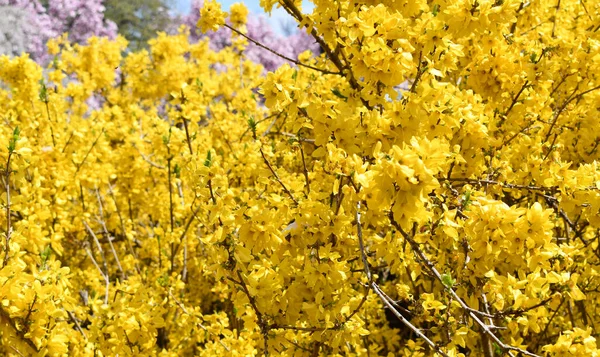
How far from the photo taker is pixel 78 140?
4668 mm

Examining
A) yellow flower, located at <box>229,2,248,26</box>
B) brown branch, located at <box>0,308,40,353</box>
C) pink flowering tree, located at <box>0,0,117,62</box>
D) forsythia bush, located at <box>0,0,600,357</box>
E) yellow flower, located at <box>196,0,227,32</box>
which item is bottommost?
brown branch, located at <box>0,308,40,353</box>

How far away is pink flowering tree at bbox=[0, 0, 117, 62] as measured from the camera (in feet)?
62.4

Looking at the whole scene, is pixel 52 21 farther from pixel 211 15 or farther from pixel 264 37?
pixel 211 15

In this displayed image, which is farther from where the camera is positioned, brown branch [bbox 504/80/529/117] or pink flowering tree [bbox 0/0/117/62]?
pink flowering tree [bbox 0/0/117/62]

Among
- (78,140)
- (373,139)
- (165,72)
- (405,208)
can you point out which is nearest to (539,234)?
(405,208)

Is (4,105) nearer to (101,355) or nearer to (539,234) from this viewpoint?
(101,355)

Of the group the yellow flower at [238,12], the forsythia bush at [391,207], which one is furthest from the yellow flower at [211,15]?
the yellow flower at [238,12]

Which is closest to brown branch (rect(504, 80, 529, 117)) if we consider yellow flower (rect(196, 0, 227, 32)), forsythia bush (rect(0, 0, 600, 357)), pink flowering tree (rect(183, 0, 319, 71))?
forsythia bush (rect(0, 0, 600, 357))

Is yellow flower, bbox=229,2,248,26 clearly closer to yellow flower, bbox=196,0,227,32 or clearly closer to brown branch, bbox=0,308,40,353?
yellow flower, bbox=196,0,227,32

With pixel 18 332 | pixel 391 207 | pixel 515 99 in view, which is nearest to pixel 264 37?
pixel 515 99

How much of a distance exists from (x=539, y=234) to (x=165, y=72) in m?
6.98

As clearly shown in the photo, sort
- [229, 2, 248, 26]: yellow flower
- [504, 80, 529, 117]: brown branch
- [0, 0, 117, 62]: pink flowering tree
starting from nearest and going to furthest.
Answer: [504, 80, 529, 117]: brown branch
[229, 2, 248, 26]: yellow flower
[0, 0, 117, 62]: pink flowering tree

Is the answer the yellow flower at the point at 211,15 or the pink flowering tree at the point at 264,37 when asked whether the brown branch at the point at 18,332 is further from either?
the pink flowering tree at the point at 264,37

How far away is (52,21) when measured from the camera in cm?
2150
